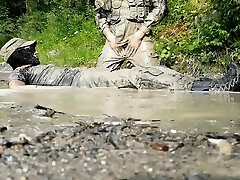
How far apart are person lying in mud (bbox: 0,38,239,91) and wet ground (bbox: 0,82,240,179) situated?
0.81 meters

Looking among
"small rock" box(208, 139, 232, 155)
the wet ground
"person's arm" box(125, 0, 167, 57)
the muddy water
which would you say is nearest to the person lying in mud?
the muddy water

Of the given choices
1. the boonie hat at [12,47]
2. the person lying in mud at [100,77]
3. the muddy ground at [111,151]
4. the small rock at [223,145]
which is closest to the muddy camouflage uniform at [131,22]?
the person lying in mud at [100,77]

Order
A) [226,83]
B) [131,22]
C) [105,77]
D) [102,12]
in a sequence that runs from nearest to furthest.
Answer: [226,83], [105,77], [131,22], [102,12]

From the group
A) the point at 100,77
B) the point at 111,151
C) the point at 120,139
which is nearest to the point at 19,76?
the point at 100,77

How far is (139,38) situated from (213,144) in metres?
3.93

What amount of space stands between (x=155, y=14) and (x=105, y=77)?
3.59ft

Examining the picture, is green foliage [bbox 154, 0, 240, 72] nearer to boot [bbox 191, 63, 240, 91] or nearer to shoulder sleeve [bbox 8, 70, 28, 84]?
shoulder sleeve [bbox 8, 70, 28, 84]

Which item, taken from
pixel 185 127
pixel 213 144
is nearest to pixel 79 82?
pixel 185 127

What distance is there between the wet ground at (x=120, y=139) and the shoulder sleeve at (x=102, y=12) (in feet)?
7.38

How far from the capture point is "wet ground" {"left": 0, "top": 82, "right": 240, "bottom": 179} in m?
2.45

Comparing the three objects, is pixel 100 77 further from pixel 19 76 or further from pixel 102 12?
pixel 102 12

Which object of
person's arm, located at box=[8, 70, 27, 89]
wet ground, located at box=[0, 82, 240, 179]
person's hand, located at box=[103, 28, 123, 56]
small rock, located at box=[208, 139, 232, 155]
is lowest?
person's arm, located at box=[8, 70, 27, 89]

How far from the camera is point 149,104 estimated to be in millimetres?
4695

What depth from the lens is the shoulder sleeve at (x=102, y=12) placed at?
696 centimetres
